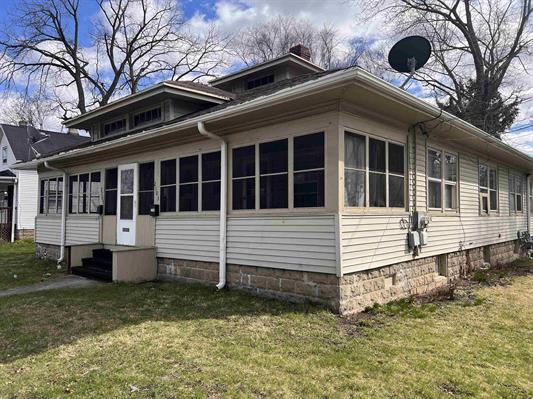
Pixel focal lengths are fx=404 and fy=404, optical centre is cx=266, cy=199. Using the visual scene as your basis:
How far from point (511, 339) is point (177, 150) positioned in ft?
20.3

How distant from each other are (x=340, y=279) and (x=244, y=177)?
2.35m

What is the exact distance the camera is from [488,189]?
405 inches

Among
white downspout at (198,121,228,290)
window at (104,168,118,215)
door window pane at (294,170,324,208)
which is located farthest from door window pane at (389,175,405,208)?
window at (104,168,118,215)

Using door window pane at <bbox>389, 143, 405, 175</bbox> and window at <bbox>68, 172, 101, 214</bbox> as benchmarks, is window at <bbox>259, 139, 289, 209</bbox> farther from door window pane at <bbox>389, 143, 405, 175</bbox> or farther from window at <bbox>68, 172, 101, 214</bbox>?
window at <bbox>68, 172, 101, 214</bbox>

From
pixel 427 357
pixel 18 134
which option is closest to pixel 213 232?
pixel 427 357

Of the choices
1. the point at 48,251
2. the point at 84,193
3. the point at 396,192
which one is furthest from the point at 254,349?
the point at 48,251

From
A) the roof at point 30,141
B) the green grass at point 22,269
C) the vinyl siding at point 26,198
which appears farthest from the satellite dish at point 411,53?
the roof at point 30,141

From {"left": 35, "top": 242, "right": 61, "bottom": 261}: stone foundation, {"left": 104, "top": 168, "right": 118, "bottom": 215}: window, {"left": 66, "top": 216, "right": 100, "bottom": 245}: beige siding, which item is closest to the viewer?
{"left": 104, "top": 168, "right": 118, "bottom": 215}: window

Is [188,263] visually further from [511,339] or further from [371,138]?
[511,339]

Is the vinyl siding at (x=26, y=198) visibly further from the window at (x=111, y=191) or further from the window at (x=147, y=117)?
the window at (x=111, y=191)

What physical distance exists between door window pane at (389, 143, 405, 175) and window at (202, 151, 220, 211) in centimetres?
294

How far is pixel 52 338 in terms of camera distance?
450 cm

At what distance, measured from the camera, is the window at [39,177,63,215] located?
1160 centimetres

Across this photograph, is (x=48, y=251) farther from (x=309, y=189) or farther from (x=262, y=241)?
(x=309, y=189)
